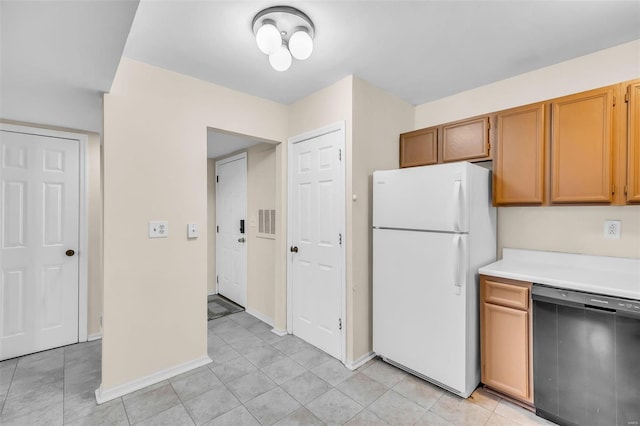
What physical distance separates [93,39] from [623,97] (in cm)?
303

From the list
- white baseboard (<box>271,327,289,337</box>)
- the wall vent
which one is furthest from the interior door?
white baseboard (<box>271,327,289,337</box>)

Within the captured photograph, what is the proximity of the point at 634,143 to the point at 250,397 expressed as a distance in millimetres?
2970

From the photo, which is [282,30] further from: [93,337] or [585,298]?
[93,337]

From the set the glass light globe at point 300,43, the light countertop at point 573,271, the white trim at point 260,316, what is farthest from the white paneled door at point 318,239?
the light countertop at point 573,271

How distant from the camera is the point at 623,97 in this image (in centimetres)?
176

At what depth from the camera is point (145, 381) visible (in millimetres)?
2139

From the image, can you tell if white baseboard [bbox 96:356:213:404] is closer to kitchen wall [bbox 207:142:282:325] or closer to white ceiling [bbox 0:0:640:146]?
kitchen wall [bbox 207:142:282:325]

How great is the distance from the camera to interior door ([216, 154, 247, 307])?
3.83 metres

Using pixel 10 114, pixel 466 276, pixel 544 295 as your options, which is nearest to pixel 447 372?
pixel 466 276

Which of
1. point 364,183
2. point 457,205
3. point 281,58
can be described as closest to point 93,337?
point 364,183

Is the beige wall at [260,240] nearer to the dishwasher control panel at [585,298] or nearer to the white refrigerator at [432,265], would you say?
the white refrigerator at [432,265]

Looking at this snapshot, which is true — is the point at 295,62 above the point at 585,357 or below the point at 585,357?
above

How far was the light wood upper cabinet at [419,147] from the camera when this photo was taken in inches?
106

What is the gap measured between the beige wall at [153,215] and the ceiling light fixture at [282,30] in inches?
39.6
